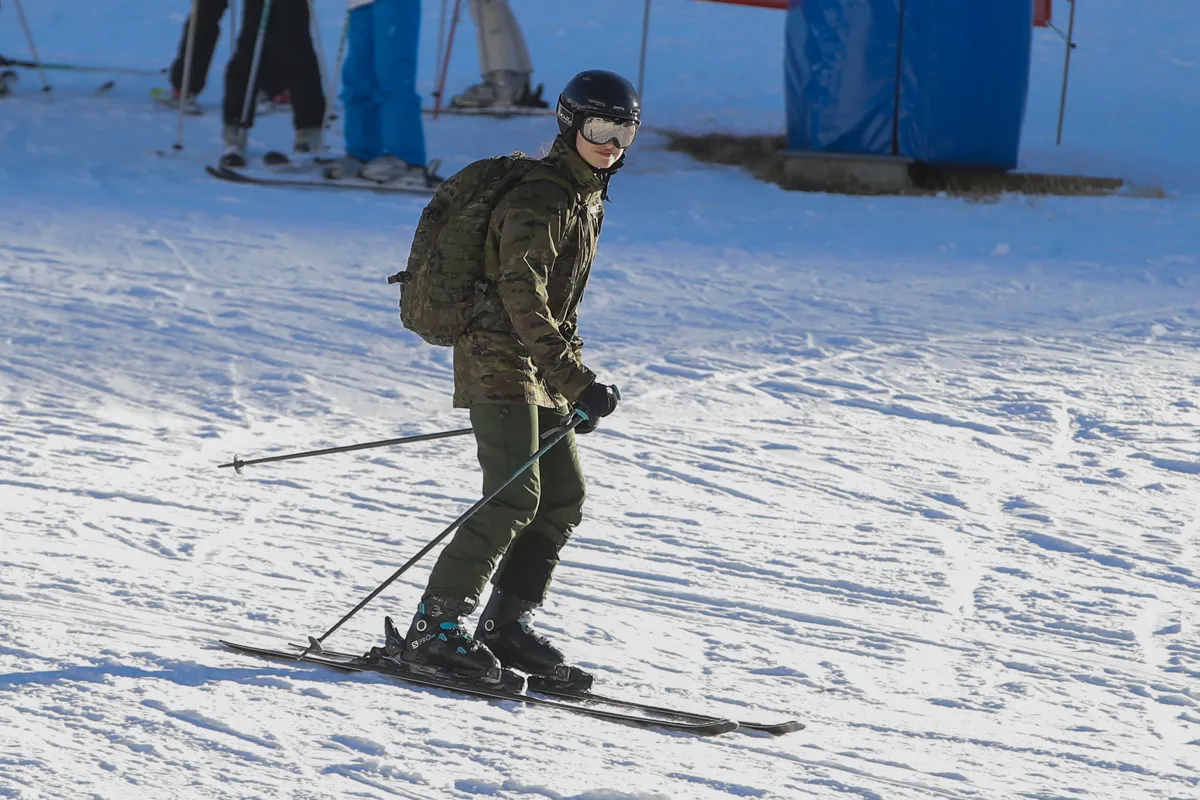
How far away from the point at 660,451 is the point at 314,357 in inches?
70.7

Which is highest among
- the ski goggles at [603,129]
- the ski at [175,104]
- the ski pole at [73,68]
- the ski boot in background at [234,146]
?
the ski pole at [73,68]

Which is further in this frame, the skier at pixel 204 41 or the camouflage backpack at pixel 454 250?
the skier at pixel 204 41

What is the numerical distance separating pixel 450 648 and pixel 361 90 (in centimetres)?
666

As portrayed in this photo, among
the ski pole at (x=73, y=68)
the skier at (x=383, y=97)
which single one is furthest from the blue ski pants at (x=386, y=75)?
the ski pole at (x=73, y=68)

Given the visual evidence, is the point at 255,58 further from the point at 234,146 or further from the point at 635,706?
the point at 635,706

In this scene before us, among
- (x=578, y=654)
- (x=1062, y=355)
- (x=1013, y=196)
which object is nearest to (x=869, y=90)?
(x=1013, y=196)

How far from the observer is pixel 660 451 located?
17.4 feet

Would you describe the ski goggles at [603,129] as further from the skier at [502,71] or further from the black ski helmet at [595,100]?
the skier at [502,71]

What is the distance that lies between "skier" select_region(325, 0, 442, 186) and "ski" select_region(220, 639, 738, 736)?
6.28 meters

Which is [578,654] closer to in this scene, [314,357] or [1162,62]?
[314,357]

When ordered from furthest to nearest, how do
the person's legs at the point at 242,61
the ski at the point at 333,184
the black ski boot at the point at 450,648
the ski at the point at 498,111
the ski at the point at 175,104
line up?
the ski at the point at 498,111, the ski at the point at 175,104, the person's legs at the point at 242,61, the ski at the point at 333,184, the black ski boot at the point at 450,648

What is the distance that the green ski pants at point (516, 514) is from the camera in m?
3.13

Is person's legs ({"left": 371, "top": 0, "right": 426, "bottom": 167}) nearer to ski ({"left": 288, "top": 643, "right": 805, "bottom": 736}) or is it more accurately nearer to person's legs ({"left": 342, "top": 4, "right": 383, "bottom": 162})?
person's legs ({"left": 342, "top": 4, "right": 383, "bottom": 162})

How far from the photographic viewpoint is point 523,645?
10.9 feet
